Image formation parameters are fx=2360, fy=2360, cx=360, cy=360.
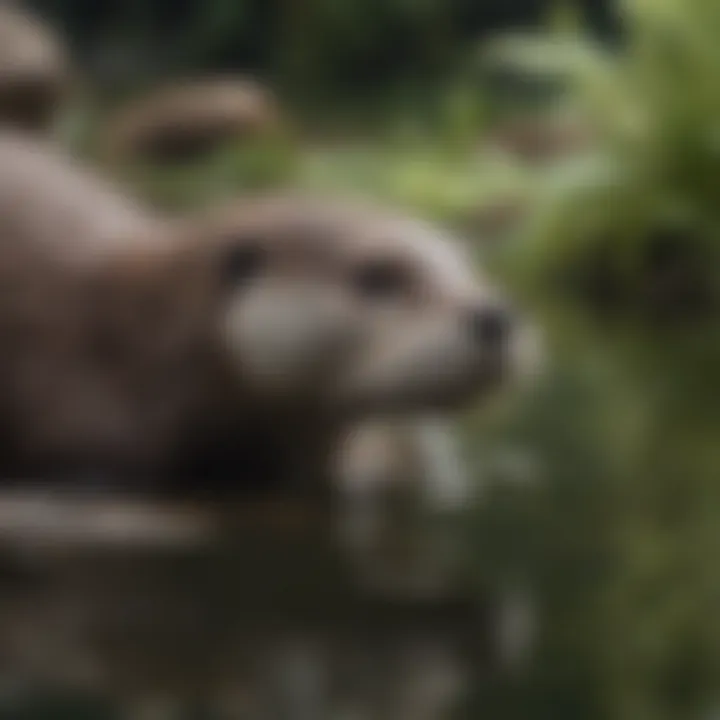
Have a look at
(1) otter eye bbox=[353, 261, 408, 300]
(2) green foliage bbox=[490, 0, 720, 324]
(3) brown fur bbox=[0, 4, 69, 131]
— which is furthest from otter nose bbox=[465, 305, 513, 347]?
(3) brown fur bbox=[0, 4, 69, 131]

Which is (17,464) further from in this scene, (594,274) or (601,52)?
(601,52)

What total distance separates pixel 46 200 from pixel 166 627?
3.07 ft

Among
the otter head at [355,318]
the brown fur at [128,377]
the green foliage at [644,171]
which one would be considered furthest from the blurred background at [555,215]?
the brown fur at [128,377]

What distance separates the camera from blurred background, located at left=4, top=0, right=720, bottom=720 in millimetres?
1786

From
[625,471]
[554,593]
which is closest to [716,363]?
[625,471]

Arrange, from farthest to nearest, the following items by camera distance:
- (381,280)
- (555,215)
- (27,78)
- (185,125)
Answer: (185,125) < (27,78) < (555,215) < (381,280)

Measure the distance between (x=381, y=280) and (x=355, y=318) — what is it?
48 millimetres

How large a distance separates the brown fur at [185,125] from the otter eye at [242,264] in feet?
13.1

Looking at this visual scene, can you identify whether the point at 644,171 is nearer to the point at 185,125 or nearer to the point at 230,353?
the point at 230,353

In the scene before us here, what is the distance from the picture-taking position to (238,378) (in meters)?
2.29

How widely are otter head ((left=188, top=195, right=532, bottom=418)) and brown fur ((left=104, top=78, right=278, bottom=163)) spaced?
4.00 metres

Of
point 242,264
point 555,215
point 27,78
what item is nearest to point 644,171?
point 555,215

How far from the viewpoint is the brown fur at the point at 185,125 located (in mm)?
6359

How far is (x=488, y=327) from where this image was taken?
2154mm
